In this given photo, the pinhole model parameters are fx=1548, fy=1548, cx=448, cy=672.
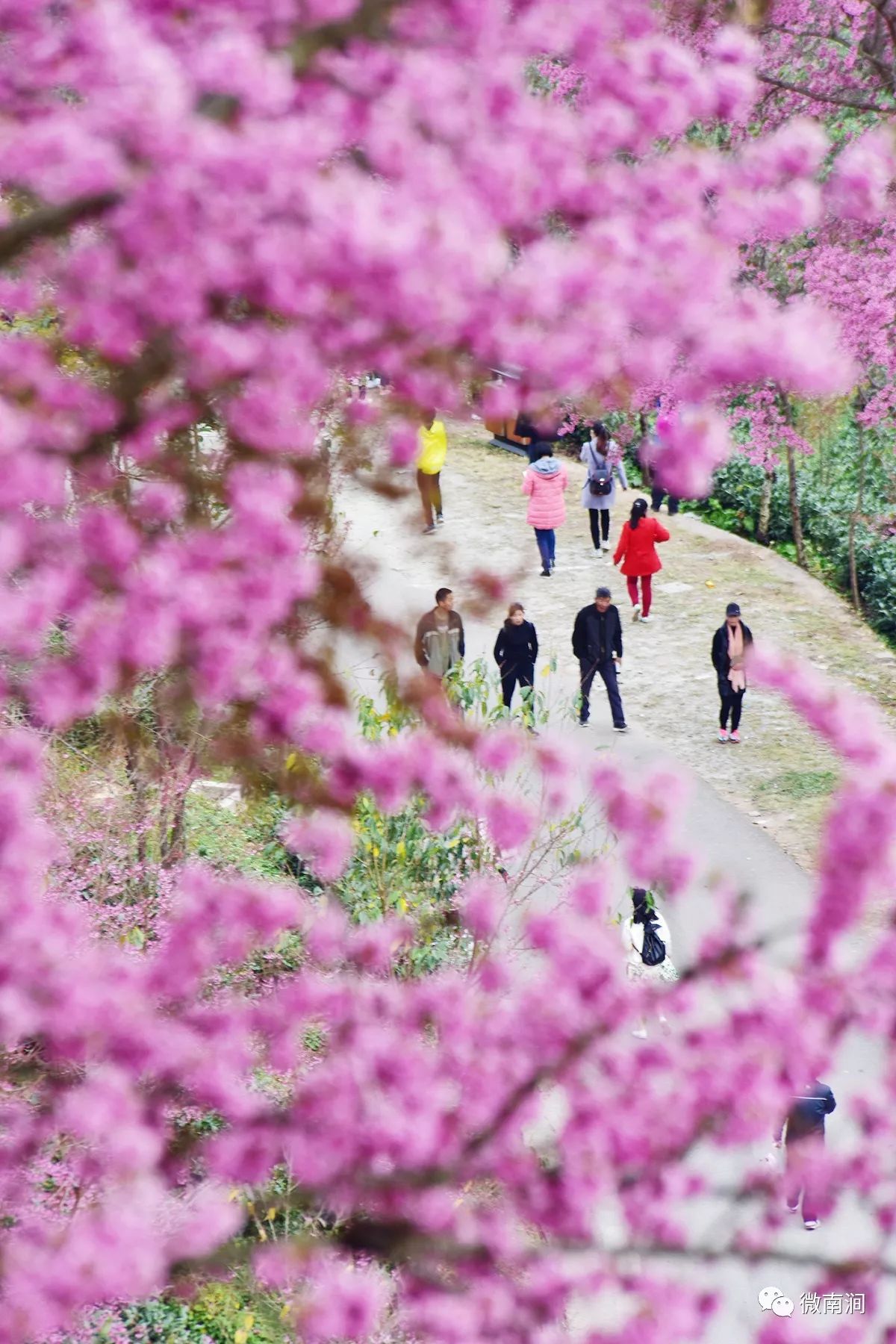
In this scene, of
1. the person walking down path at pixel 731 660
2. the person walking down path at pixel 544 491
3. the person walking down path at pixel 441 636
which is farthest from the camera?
the person walking down path at pixel 544 491

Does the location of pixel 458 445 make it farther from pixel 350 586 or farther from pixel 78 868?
pixel 350 586

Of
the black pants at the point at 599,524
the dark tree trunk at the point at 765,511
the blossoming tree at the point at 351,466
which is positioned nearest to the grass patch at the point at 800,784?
the black pants at the point at 599,524

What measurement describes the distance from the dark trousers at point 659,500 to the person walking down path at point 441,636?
8954 mm

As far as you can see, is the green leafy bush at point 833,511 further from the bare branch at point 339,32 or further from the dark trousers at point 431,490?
the bare branch at point 339,32

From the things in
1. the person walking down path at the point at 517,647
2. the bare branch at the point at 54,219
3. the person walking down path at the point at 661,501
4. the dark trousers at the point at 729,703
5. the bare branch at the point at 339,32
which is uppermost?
the bare branch at the point at 339,32

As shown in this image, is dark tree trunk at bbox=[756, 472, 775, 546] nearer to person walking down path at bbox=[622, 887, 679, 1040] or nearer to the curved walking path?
the curved walking path

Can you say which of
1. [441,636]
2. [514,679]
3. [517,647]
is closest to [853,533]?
[514,679]

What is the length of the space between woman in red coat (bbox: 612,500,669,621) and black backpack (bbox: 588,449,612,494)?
5.60ft

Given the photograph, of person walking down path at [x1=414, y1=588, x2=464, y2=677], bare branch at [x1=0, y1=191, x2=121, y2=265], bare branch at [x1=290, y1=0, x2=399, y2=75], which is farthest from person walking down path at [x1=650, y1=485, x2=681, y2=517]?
bare branch at [x1=0, y1=191, x2=121, y2=265]

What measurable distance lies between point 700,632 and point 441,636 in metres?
5.92

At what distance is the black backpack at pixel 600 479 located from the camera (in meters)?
18.1

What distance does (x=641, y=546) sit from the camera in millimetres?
16312

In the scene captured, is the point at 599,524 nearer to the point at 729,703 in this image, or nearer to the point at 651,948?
the point at 729,703

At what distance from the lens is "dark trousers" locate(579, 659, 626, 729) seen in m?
13.5
